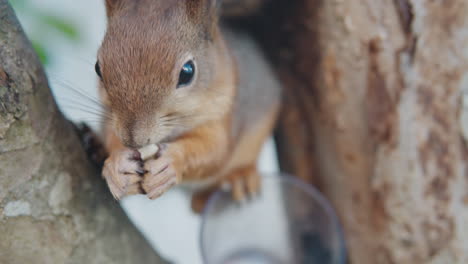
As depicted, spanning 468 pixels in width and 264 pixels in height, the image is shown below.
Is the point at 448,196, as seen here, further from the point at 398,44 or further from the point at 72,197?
the point at 72,197

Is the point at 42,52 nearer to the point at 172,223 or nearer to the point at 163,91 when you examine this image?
the point at 163,91

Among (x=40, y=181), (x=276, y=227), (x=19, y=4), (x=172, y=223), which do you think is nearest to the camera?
(x=40, y=181)

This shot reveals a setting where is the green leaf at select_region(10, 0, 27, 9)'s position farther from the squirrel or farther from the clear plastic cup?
the clear plastic cup

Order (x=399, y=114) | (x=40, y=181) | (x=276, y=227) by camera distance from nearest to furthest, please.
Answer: (x=40, y=181)
(x=399, y=114)
(x=276, y=227)

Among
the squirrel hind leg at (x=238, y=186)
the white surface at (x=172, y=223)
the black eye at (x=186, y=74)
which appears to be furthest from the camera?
the white surface at (x=172, y=223)

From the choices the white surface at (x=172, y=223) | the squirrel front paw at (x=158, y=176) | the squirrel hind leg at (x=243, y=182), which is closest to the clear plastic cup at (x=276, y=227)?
the squirrel hind leg at (x=243, y=182)

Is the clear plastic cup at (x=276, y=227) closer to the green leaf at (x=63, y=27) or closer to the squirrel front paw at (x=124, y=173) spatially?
the squirrel front paw at (x=124, y=173)

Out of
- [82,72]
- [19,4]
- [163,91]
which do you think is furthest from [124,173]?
[19,4]

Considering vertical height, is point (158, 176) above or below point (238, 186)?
above
